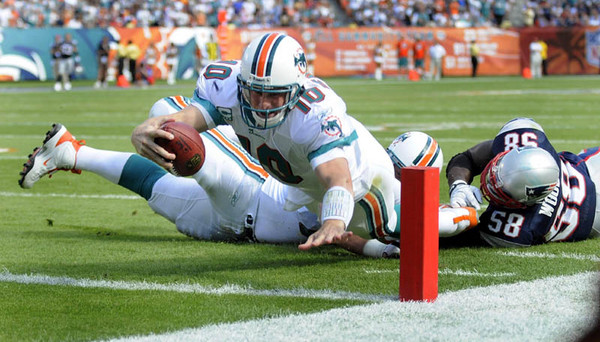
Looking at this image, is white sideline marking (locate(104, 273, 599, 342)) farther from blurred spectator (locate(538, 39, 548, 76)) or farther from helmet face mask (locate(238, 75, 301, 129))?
blurred spectator (locate(538, 39, 548, 76))

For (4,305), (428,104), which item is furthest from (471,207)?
(428,104)

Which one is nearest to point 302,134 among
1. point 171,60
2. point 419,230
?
point 419,230

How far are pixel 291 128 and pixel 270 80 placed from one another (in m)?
0.25

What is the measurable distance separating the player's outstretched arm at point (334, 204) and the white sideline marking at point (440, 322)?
0.93 feet

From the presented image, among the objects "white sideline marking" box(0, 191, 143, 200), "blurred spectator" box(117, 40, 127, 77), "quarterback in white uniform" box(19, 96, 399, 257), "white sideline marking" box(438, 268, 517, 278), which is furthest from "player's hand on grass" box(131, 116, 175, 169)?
"blurred spectator" box(117, 40, 127, 77)

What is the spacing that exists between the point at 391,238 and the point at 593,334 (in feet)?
11.0

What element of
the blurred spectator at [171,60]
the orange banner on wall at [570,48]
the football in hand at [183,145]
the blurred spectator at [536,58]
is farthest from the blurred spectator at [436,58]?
the football in hand at [183,145]

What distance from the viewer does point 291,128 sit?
4184 mm

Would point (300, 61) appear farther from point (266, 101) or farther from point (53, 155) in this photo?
point (53, 155)

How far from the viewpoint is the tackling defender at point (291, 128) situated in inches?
159

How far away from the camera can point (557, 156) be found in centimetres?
505

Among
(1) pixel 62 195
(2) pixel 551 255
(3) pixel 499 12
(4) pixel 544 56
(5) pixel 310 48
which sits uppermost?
(2) pixel 551 255

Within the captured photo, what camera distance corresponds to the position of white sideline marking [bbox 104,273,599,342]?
3.22 meters

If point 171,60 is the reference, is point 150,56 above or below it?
above
